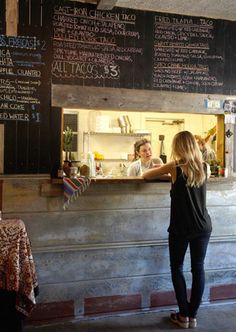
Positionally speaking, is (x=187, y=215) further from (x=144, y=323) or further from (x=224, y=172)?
(x=144, y=323)

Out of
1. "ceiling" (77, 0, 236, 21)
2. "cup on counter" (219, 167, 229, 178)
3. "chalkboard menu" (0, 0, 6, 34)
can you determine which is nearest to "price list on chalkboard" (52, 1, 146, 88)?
"ceiling" (77, 0, 236, 21)

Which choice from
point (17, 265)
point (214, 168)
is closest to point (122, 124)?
point (214, 168)

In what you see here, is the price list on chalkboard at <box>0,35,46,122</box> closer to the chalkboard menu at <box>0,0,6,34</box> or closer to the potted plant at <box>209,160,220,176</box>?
the chalkboard menu at <box>0,0,6,34</box>

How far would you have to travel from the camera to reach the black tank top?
315cm

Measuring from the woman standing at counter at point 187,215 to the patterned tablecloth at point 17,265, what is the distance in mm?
1201

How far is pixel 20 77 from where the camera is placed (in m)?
3.26

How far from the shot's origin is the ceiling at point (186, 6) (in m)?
3.39

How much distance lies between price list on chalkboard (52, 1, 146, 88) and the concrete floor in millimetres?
2124

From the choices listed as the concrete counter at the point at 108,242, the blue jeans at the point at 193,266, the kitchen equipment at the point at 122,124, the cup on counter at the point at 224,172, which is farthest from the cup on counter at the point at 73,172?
the kitchen equipment at the point at 122,124

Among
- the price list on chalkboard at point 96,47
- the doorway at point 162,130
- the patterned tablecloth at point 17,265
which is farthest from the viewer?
the doorway at point 162,130

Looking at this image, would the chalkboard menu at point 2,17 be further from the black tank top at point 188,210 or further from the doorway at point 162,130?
the doorway at point 162,130

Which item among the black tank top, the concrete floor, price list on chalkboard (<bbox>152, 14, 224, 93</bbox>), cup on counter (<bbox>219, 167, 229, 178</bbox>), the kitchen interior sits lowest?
the concrete floor

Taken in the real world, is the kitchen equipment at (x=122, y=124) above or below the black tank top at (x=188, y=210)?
above

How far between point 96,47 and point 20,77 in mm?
738
